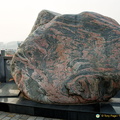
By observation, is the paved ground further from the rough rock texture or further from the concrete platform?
the rough rock texture

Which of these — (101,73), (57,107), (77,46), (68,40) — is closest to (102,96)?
(101,73)

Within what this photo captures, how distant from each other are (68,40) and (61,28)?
410mm

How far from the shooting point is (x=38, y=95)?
370 centimetres

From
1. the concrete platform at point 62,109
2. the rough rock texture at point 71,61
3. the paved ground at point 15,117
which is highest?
the rough rock texture at point 71,61

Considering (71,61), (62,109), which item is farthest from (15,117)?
(71,61)

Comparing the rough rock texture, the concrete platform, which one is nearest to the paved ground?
the concrete platform

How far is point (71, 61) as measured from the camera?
12.3ft

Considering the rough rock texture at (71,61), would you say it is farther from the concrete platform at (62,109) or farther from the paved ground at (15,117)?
the paved ground at (15,117)

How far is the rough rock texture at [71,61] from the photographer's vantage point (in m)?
3.54

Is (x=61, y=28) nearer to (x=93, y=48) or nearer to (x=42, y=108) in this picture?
(x=93, y=48)

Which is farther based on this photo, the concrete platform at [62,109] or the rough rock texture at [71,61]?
the rough rock texture at [71,61]

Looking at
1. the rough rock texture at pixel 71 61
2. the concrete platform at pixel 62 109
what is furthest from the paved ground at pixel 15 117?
the rough rock texture at pixel 71 61

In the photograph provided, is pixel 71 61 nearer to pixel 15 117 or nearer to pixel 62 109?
pixel 62 109

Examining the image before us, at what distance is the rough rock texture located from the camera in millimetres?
3545
